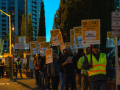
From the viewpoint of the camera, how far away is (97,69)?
23.0ft

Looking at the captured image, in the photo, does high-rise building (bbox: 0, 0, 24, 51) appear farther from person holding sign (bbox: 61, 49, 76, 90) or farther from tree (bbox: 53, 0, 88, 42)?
person holding sign (bbox: 61, 49, 76, 90)

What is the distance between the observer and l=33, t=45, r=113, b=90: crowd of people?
7.03 m

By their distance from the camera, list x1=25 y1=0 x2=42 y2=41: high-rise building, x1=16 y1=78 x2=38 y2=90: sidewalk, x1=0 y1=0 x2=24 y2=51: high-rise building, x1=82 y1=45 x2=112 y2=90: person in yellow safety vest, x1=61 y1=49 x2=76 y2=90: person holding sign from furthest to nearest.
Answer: x1=25 y1=0 x2=42 y2=41: high-rise building
x1=0 y1=0 x2=24 y2=51: high-rise building
x1=16 y1=78 x2=38 y2=90: sidewalk
x1=61 y1=49 x2=76 y2=90: person holding sign
x1=82 y1=45 x2=112 y2=90: person in yellow safety vest

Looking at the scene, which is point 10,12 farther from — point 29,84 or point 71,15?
point 29,84

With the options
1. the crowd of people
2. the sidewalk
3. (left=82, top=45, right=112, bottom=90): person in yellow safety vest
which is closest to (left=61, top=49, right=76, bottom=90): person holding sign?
the crowd of people

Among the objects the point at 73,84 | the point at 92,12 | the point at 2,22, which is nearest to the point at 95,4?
the point at 92,12

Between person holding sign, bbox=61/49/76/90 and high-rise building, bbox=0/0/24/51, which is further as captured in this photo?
high-rise building, bbox=0/0/24/51

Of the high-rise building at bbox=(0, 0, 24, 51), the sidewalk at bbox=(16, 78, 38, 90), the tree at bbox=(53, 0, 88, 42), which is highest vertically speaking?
the high-rise building at bbox=(0, 0, 24, 51)

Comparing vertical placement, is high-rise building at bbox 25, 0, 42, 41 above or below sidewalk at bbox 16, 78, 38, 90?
above

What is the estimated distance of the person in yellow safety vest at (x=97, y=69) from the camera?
274 inches

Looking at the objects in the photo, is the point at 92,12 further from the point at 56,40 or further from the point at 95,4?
the point at 56,40

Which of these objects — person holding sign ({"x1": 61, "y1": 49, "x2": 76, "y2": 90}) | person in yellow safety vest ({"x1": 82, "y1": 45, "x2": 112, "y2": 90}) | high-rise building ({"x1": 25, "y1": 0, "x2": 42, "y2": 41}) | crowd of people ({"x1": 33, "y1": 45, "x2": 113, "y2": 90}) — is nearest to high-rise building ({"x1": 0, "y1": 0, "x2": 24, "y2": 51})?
high-rise building ({"x1": 25, "y1": 0, "x2": 42, "y2": 41})

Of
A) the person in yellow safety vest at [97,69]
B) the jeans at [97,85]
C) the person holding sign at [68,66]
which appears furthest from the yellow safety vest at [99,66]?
the person holding sign at [68,66]

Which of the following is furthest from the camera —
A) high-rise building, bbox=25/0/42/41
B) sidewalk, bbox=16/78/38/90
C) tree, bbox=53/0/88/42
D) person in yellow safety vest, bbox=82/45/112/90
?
high-rise building, bbox=25/0/42/41
